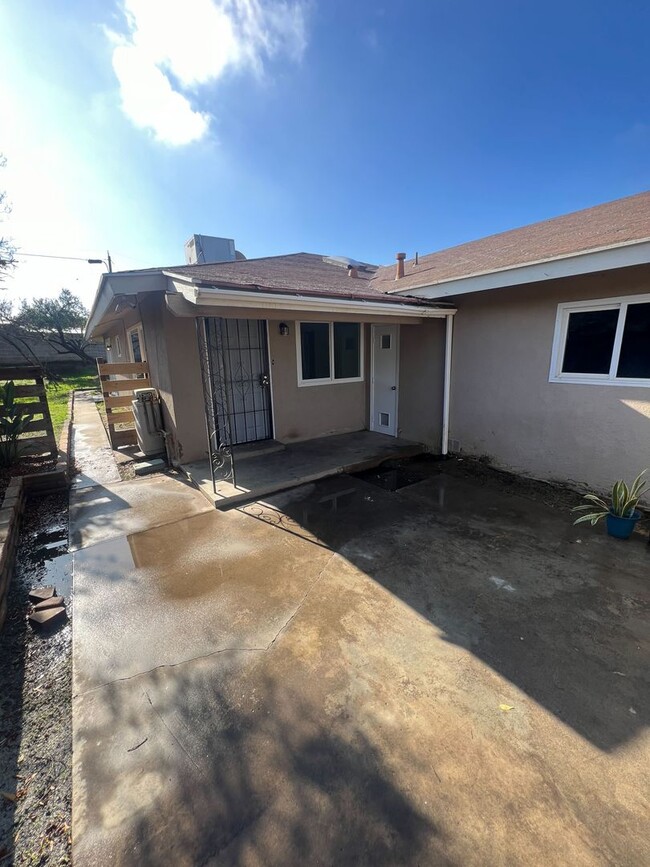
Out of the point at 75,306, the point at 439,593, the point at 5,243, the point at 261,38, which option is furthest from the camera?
the point at 75,306

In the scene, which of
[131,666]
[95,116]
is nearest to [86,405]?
[95,116]

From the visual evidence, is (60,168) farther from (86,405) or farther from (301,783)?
(301,783)

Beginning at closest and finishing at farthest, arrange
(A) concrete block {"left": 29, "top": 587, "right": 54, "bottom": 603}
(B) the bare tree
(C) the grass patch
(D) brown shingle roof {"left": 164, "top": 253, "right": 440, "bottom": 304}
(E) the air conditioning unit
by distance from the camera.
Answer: (A) concrete block {"left": 29, "top": 587, "right": 54, "bottom": 603} < (D) brown shingle roof {"left": 164, "top": 253, "right": 440, "bottom": 304} < (E) the air conditioning unit < (B) the bare tree < (C) the grass patch

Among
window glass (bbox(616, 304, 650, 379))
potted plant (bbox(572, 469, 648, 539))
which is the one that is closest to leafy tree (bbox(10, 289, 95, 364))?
window glass (bbox(616, 304, 650, 379))

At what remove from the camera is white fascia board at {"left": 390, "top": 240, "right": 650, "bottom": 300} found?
11.3 feet

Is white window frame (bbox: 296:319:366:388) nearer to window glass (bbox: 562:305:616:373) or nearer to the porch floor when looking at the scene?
Result: the porch floor

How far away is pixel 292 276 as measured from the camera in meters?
6.05

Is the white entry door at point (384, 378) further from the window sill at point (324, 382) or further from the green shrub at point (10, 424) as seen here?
the green shrub at point (10, 424)

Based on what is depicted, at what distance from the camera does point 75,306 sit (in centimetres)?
2622

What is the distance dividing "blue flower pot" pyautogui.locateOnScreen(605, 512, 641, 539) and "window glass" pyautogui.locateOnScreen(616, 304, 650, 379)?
1683mm

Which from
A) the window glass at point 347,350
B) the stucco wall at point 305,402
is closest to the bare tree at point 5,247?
the stucco wall at point 305,402

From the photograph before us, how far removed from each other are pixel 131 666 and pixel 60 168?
10.0 m

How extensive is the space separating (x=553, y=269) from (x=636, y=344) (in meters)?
1.35

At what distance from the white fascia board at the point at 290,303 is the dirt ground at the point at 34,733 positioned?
297 centimetres
